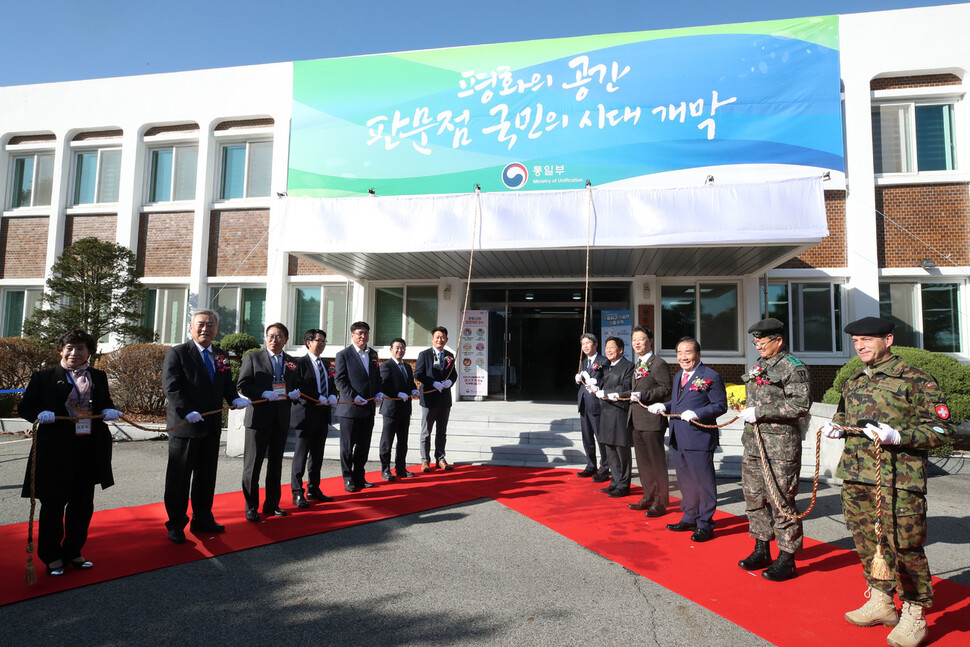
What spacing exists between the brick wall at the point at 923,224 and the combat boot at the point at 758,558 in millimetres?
9797

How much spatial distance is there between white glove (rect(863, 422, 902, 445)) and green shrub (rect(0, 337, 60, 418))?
13.2 meters

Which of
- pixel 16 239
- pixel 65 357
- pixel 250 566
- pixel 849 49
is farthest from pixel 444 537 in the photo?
pixel 16 239

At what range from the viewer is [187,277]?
1319 centimetres

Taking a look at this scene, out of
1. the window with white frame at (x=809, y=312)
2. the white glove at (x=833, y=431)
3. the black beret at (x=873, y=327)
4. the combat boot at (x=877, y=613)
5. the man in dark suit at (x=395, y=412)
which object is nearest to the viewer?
the combat boot at (x=877, y=613)

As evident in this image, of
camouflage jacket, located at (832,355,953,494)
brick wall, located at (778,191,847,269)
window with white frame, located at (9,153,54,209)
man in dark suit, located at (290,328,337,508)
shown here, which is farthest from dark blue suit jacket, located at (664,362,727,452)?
window with white frame, located at (9,153,54,209)

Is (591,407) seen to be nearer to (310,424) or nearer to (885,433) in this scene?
(310,424)

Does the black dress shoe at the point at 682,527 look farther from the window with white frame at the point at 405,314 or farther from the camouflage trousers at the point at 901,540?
the window with white frame at the point at 405,314

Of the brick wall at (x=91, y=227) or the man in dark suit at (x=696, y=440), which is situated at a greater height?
the brick wall at (x=91, y=227)

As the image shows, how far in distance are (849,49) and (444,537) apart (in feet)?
41.9

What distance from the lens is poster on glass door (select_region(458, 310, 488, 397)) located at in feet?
38.4

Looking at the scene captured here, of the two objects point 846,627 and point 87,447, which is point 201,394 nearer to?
point 87,447

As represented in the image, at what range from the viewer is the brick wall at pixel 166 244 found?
13289 mm

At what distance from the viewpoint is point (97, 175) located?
45.8 ft

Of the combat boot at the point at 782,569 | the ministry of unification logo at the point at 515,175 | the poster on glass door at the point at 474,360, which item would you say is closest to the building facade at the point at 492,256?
the poster on glass door at the point at 474,360
